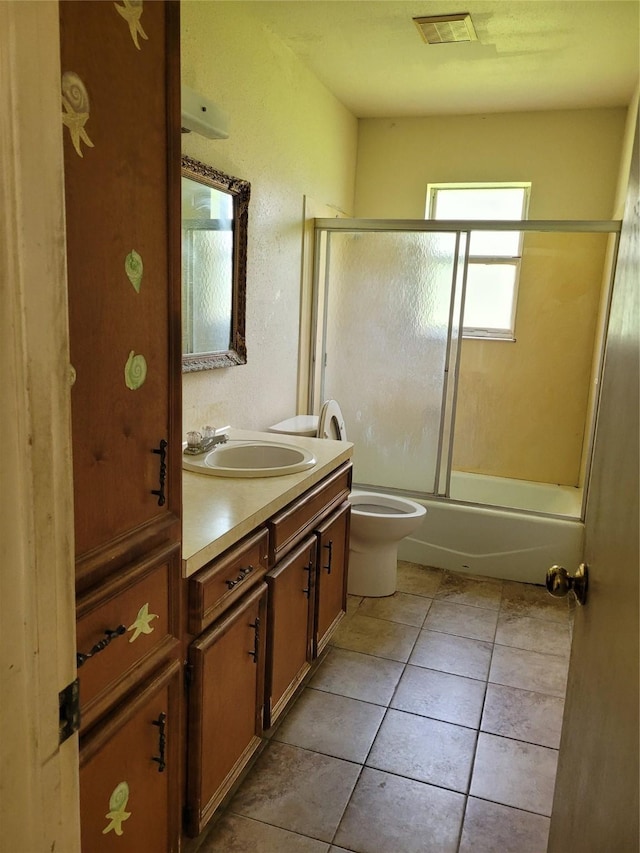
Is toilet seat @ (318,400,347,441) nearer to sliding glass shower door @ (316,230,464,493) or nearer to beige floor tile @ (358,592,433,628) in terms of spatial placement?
sliding glass shower door @ (316,230,464,493)

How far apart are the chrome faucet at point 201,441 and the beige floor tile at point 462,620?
1.35m

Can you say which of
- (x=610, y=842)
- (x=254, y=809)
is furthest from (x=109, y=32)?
(x=254, y=809)

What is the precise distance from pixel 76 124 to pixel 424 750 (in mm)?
2013

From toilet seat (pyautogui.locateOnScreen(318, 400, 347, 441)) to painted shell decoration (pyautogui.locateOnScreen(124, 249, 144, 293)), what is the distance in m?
1.97

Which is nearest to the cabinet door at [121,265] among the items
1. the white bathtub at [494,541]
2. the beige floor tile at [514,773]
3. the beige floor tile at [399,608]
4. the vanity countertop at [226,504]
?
the vanity countertop at [226,504]

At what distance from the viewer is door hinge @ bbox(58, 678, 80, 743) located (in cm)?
76

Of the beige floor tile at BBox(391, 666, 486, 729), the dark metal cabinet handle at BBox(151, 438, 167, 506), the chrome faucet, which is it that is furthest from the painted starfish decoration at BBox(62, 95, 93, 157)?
the beige floor tile at BBox(391, 666, 486, 729)

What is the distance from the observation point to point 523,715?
231cm

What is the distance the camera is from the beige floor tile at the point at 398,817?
5.65 ft

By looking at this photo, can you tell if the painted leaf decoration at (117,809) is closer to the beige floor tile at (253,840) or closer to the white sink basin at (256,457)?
the beige floor tile at (253,840)

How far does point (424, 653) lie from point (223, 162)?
2.13 m

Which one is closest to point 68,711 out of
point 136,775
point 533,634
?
point 136,775

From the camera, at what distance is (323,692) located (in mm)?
2383

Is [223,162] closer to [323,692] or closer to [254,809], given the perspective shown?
[323,692]
